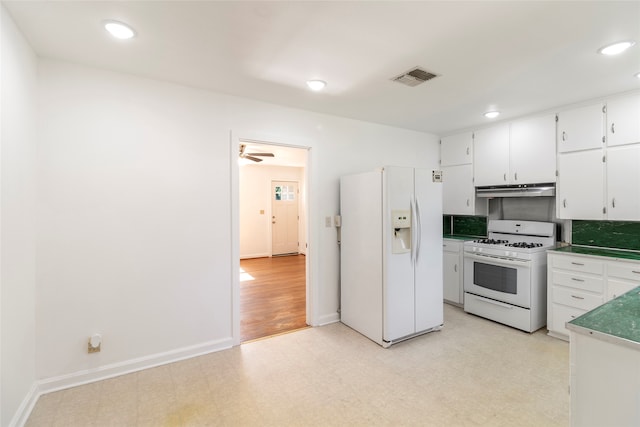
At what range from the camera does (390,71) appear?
250cm

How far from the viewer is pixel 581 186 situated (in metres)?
3.26

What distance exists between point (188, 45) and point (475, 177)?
3867mm

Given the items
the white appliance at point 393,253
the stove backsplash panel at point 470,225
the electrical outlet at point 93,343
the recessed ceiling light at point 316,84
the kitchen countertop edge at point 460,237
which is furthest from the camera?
the stove backsplash panel at point 470,225

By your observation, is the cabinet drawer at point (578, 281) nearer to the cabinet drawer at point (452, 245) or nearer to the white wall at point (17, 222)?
the cabinet drawer at point (452, 245)

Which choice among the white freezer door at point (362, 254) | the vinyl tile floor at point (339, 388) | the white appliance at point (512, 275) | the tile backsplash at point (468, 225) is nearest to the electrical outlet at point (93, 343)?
the vinyl tile floor at point (339, 388)

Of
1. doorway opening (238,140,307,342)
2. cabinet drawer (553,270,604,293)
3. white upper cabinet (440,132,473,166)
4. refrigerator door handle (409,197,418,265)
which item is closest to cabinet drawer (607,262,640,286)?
cabinet drawer (553,270,604,293)

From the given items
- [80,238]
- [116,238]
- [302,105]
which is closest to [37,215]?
[80,238]

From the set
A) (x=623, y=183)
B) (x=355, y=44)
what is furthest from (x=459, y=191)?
(x=355, y=44)

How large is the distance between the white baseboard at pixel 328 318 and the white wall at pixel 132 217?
1.08 m

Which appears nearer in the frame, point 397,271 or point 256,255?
point 397,271

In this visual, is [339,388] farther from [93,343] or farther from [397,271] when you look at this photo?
[93,343]

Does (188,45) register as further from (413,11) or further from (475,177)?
(475,177)

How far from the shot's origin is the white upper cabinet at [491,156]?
3.93 metres

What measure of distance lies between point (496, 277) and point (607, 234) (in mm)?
1251
